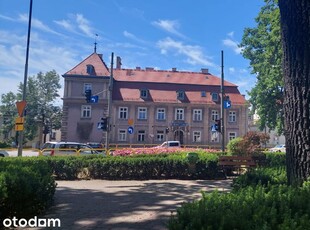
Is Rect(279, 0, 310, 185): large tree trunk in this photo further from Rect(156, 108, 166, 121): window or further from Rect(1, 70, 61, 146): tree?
Rect(1, 70, 61, 146): tree

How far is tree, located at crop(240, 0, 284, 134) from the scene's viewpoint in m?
27.3

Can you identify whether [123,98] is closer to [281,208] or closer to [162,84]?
[162,84]

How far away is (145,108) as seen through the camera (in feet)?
Answer: 161

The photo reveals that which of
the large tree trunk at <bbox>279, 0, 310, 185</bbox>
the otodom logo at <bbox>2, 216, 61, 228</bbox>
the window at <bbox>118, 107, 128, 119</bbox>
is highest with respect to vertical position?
the window at <bbox>118, 107, 128, 119</bbox>

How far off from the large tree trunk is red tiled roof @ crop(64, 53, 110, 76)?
145 ft

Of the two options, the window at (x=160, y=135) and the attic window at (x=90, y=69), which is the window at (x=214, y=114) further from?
the attic window at (x=90, y=69)

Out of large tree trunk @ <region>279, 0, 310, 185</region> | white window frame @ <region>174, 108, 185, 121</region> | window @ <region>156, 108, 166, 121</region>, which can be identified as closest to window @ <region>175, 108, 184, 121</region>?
white window frame @ <region>174, 108, 185, 121</region>

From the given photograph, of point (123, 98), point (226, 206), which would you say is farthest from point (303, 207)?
point (123, 98)

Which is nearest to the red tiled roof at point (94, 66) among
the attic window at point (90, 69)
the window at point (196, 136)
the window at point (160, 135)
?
the attic window at point (90, 69)

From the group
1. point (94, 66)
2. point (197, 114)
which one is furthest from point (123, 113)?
point (197, 114)

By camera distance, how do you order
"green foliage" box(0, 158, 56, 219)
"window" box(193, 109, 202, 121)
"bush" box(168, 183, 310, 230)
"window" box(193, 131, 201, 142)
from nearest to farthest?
1. "bush" box(168, 183, 310, 230)
2. "green foliage" box(0, 158, 56, 219)
3. "window" box(193, 131, 201, 142)
4. "window" box(193, 109, 202, 121)

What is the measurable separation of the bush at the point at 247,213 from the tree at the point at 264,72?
23.8m

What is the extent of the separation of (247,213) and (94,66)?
159 feet

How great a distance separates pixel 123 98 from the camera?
48.4 meters
